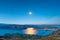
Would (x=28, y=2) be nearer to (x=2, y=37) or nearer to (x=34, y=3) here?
(x=34, y=3)

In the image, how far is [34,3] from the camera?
263cm

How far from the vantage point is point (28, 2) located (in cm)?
262

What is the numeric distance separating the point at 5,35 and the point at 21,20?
1.18 ft

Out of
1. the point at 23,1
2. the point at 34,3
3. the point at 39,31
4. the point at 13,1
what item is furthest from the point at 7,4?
the point at 39,31

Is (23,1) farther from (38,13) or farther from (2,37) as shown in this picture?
(2,37)

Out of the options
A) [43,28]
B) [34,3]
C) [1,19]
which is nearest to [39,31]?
[43,28]

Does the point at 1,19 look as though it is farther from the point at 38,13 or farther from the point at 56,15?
the point at 56,15

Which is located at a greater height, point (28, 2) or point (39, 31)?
point (28, 2)

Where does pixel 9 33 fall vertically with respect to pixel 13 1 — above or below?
below

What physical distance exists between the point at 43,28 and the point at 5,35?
64cm

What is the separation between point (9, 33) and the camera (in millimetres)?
2592

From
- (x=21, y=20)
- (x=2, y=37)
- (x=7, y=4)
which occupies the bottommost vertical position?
(x=2, y=37)

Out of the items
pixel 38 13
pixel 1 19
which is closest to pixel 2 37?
pixel 1 19

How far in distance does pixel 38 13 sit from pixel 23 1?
32 cm
